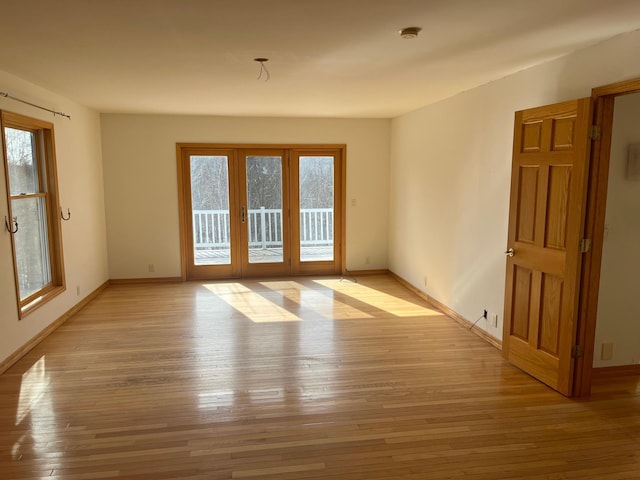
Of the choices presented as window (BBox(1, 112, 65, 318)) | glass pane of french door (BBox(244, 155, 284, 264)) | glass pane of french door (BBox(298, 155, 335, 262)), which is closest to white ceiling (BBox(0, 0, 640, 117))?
window (BBox(1, 112, 65, 318))

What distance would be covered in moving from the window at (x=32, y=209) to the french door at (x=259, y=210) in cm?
198

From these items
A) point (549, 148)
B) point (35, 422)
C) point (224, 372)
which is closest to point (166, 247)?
point (224, 372)

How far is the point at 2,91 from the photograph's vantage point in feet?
11.9

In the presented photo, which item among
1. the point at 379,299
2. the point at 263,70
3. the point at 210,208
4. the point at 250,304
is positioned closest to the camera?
the point at 263,70

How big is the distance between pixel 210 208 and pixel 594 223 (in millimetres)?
5035

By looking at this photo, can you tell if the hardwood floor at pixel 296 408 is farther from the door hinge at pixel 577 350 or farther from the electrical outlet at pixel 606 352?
the door hinge at pixel 577 350

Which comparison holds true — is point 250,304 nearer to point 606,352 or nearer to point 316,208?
point 316,208

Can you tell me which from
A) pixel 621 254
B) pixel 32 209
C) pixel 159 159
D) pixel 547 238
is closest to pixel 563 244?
pixel 547 238

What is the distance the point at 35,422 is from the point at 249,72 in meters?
2.92

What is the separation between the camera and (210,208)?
659 cm

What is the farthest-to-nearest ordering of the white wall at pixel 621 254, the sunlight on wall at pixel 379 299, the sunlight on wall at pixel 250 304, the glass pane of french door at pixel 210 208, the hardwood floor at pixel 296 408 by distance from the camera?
the glass pane of french door at pixel 210 208 → the sunlight on wall at pixel 379 299 → the sunlight on wall at pixel 250 304 → the white wall at pixel 621 254 → the hardwood floor at pixel 296 408

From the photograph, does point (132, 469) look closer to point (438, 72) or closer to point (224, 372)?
point (224, 372)

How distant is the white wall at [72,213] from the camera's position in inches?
143

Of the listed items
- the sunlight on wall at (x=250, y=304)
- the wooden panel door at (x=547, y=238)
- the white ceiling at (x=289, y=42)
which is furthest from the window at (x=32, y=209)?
the wooden panel door at (x=547, y=238)
